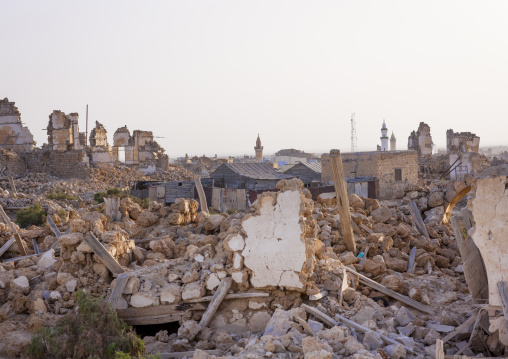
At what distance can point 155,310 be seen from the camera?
7559mm

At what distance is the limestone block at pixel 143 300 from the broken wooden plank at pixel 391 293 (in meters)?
2.97

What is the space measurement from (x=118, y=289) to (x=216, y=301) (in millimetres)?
1404

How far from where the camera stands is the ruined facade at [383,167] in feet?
75.8

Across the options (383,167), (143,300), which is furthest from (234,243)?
(383,167)

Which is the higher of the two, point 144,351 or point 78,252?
point 78,252

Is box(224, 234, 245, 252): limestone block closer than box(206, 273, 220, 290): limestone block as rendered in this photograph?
No

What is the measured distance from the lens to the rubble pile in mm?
6336

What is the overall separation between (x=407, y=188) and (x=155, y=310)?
8.14 metres

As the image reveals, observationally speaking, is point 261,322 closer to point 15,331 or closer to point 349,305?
point 349,305

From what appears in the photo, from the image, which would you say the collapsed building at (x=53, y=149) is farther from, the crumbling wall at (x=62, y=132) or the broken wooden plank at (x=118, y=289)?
the broken wooden plank at (x=118, y=289)

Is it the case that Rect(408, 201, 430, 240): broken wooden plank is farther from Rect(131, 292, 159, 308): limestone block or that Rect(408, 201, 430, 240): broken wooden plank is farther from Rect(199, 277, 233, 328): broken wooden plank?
Rect(131, 292, 159, 308): limestone block

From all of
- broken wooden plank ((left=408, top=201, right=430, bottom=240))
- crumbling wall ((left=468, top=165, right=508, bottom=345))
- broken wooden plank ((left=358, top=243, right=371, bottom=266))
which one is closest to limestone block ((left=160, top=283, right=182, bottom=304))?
broken wooden plank ((left=358, top=243, right=371, bottom=266))

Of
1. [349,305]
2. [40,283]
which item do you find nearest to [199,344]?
[349,305]

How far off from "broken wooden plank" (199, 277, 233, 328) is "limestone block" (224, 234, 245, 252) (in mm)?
432
